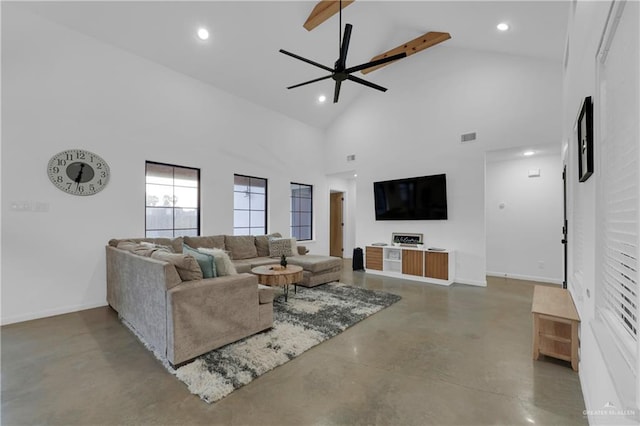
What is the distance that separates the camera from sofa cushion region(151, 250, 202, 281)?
8.14 ft

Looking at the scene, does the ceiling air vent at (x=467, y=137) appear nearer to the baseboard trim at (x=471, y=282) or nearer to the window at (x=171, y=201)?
the baseboard trim at (x=471, y=282)

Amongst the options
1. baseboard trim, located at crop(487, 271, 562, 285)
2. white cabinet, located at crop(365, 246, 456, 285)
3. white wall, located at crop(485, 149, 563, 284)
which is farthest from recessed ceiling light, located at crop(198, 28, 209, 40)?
baseboard trim, located at crop(487, 271, 562, 285)

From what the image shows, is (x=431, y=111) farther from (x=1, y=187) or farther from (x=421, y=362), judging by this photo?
(x=1, y=187)

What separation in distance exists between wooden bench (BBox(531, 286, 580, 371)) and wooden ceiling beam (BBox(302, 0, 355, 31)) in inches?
173

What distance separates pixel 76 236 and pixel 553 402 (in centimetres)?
536

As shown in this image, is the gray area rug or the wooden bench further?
the wooden bench

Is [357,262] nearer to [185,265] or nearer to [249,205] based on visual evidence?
[249,205]

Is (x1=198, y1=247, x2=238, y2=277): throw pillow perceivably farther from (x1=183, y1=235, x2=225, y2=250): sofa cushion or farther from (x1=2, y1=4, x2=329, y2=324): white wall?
(x1=2, y1=4, x2=329, y2=324): white wall

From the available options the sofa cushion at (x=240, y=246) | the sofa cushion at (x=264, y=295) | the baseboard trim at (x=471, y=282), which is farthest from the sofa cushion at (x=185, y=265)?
the baseboard trim at (x=471, y=282)

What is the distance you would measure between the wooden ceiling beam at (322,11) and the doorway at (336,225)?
4951 mm

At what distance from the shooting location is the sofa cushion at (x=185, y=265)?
2480 millimetres

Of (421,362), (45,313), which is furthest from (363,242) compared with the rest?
(45,313)

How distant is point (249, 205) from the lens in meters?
6.27

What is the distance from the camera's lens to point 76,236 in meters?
3.86
